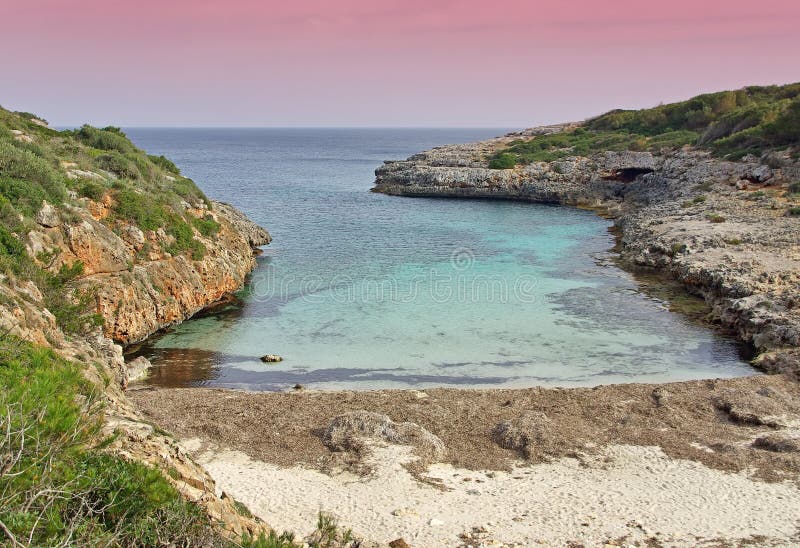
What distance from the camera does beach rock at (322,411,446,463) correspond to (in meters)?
13.4

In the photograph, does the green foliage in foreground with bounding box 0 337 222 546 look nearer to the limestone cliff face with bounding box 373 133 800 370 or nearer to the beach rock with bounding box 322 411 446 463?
the beach rock with bounding box 322 411 446 463

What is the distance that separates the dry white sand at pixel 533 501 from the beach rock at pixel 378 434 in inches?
15.5

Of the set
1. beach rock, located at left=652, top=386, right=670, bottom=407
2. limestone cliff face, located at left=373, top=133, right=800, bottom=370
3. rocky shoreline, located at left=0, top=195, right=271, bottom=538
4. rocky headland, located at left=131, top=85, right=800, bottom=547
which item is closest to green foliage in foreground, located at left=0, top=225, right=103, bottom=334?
rocky shoreline, located at left=0, top=195, right=271, bottom=538

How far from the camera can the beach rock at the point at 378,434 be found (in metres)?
13.4

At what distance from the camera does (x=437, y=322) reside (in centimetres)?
2480

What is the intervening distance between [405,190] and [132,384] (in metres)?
51.9

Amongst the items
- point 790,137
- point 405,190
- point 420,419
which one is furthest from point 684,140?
point 420,419

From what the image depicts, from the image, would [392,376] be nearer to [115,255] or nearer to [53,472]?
[115,255]

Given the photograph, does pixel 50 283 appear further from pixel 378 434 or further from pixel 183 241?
pixel 378 434

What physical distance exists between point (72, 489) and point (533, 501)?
25.6 ft

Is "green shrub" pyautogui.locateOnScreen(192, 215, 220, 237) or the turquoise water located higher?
"green shrub" pyautogui.locateOnScreen(192, 215, 220, 237)

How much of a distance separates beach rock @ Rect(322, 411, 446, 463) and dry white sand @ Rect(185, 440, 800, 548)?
0.39m

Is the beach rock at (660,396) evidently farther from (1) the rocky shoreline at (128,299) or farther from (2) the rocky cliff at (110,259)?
(2) the rocky cliff at (110,259)

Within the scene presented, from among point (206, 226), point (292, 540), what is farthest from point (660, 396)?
point (206, 226)
